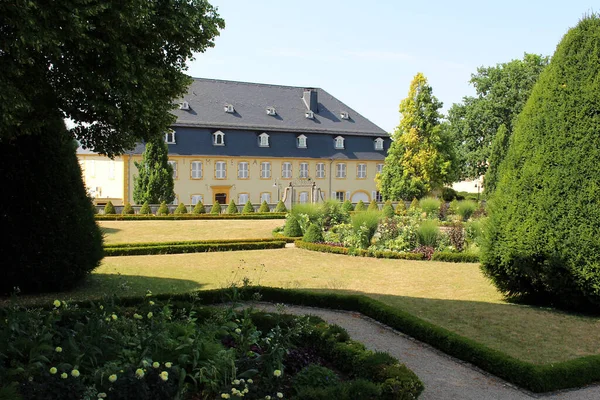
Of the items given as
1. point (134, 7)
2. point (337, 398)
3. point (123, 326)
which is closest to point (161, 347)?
point (123, 326)

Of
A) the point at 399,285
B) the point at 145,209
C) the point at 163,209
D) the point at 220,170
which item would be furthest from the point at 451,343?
the point at 220,170

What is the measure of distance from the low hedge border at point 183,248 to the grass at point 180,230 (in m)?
2.67

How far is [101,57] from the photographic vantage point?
950cm

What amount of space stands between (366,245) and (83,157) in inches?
1181

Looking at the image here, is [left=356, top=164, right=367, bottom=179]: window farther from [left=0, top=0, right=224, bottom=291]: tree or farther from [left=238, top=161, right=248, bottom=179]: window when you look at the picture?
[left=0, top=0, right=224, bottom=291]: tree

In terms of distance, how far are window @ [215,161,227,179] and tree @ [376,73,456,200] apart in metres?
11.9

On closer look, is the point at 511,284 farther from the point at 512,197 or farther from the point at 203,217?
the point at 203,217

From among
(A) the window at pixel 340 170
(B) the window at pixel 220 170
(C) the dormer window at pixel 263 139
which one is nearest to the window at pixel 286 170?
(C) the dormer window at pixel 263 139

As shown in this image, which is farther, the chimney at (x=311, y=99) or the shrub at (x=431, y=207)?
the chimney at (x=311, y=99)

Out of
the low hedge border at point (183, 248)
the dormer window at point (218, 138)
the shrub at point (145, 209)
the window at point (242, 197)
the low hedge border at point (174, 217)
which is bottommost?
the low hedge border at point (183, 248)

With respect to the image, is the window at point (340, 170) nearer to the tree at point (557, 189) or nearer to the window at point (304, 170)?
the window at point (304, 170)

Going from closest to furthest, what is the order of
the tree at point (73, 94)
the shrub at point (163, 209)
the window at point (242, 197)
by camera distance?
the tree at point (73, 94)
the shrub at point (163, 209)
the window at point (242, 197)

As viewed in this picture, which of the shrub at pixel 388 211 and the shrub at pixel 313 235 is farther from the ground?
the shrub at pixel 388 211

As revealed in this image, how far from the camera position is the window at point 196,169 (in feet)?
132
